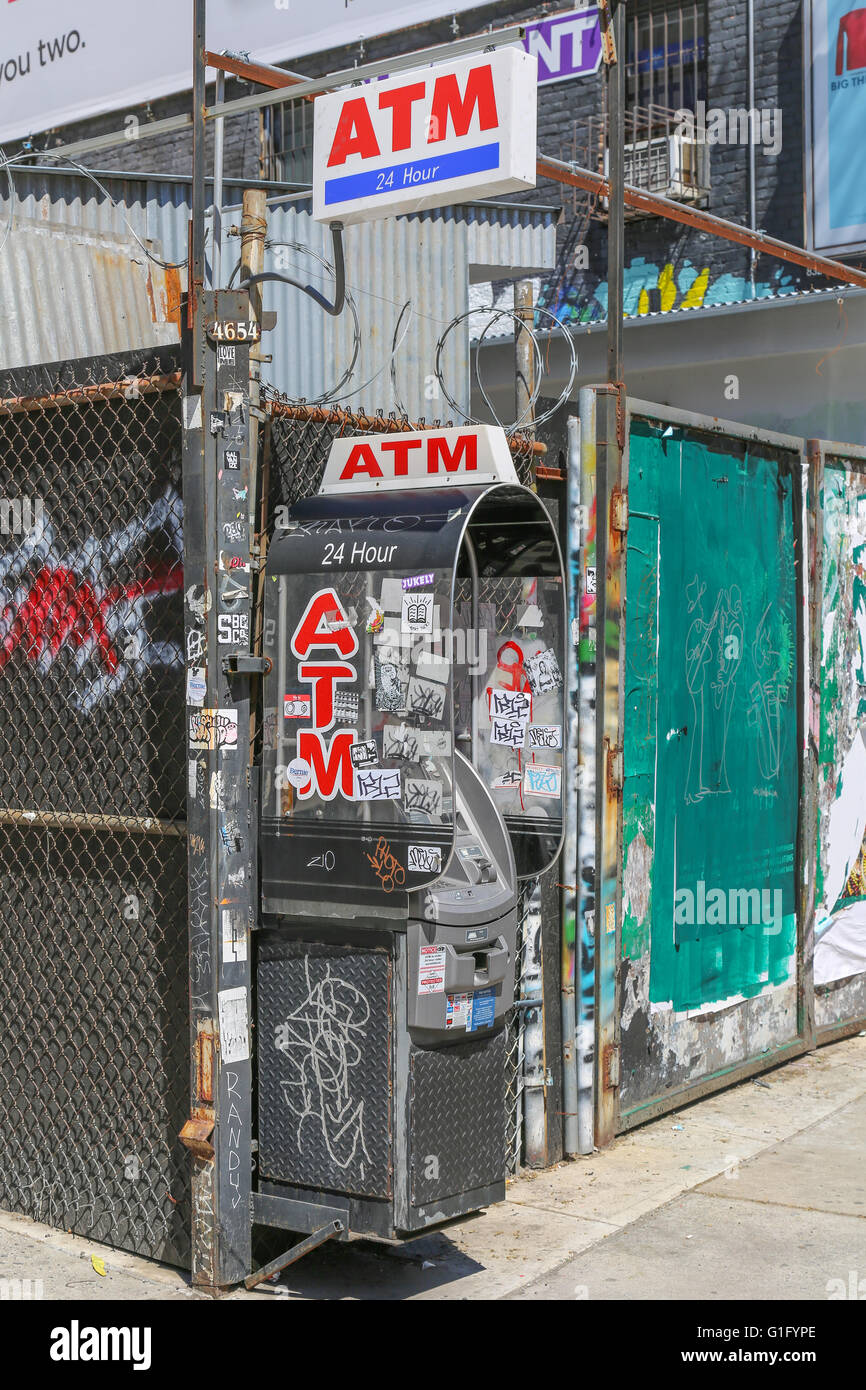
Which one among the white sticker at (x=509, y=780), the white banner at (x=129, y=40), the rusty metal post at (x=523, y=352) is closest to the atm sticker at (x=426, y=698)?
the white sticker at (x=509, y=780)

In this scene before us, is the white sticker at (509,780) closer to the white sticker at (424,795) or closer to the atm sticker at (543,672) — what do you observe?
the atm sticker at (543,672)

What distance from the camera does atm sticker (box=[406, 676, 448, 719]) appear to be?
429cm

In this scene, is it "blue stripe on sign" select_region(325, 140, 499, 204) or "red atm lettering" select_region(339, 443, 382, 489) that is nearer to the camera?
"blue stripe on sign" select_region(325, 140, 499, 204)

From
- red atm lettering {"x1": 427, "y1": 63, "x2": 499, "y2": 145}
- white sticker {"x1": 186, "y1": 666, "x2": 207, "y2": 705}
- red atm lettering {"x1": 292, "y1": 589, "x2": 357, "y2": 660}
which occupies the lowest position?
white sticker {"x1": 186, "y1": 666, "x2": 207, "y2": 705}

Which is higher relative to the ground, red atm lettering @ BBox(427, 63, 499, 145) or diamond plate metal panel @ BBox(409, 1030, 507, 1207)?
red atm lettering @ BBox(427, 63, 499, 145)

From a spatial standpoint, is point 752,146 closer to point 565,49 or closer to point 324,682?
point 565,49

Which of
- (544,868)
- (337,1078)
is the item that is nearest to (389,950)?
(337,1078)

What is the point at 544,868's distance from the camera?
523cm

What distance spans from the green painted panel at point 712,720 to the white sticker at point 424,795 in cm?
197

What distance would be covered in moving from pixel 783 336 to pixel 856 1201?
8.31 meters

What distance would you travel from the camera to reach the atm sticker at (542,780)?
17.2ft

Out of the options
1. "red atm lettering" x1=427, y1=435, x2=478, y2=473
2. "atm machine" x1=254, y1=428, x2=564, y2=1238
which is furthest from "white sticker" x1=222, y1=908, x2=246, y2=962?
"red atm lettering" x1=427, y1=435, x2=478, y2=473

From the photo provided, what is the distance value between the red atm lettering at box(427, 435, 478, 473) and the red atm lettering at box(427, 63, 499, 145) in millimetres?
932

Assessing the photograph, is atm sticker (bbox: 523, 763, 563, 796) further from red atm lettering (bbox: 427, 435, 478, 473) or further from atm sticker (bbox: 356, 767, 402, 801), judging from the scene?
red atm lettering (bbox: 427, 435, 478, 473)
